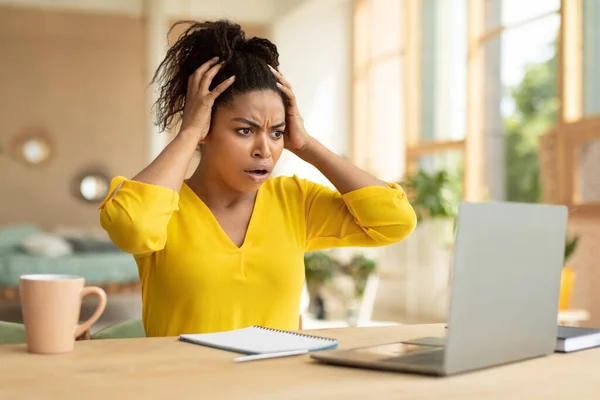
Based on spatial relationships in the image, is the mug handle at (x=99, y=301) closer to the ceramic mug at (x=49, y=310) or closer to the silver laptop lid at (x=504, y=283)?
the ceramic mug at (x=49, y=310)

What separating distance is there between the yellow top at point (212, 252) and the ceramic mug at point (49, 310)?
12.2 inches

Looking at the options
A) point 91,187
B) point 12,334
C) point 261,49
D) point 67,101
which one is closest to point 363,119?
point 91,187

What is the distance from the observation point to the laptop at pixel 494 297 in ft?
3.00

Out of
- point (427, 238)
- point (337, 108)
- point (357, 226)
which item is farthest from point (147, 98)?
point (357, 226)

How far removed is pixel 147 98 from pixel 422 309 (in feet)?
11.8

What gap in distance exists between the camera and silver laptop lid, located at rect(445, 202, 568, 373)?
0.91m

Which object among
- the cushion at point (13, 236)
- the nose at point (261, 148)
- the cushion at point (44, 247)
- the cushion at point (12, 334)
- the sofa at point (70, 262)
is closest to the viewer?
the cushion at point (12, 334)

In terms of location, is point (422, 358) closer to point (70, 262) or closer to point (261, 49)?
point (261, 49)

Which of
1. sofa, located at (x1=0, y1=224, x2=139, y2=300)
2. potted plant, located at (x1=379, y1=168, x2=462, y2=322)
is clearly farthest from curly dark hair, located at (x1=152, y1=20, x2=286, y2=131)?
potted plant, located at (x1=379, y1=168, x2=462, y2=322)

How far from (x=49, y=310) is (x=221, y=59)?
2.36 ft

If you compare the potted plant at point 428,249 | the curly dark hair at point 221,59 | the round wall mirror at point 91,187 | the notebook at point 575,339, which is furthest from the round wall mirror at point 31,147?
the notebook at point 575,339

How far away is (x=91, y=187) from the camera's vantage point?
7910 mm

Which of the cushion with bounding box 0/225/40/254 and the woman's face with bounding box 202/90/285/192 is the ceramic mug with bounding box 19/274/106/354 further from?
the cushion with bounding box 0/225/40/254

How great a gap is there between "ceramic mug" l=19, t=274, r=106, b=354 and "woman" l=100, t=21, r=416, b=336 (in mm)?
311
